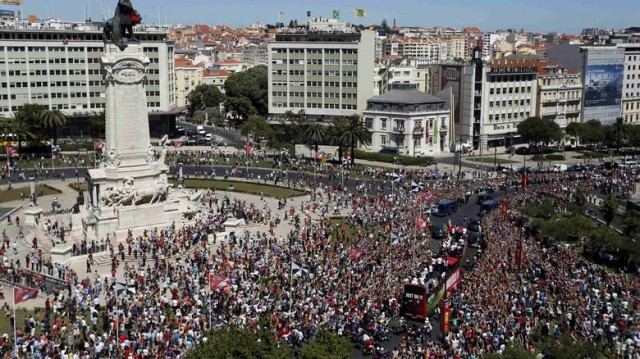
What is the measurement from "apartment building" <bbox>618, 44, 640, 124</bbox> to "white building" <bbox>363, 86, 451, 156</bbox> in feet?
139

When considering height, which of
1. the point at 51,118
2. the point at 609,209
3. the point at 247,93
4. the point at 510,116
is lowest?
the point at 609,209

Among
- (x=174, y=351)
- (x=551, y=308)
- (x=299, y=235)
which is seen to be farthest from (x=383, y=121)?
(x=174, y=351)

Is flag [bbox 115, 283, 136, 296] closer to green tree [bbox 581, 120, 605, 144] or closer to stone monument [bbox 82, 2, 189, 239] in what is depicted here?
stone monument [bbox 82, 2, 189, 239]

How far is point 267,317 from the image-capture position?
36.3 metres

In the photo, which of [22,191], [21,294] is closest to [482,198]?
[22,191]

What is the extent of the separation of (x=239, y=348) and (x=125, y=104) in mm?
35371

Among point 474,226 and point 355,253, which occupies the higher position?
point 355,253

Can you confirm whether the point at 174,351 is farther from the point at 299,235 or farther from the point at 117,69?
the point at 117,69

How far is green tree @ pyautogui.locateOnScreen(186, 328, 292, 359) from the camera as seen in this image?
28375mm

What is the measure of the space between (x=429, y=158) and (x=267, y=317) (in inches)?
2619

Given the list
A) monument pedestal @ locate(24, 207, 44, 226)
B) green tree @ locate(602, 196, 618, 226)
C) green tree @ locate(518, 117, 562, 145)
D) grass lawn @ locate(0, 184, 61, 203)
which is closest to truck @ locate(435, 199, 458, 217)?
green tree @ locate(602, 196, 618, 226)

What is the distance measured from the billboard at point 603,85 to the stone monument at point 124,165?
89299mm

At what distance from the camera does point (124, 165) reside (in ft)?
196

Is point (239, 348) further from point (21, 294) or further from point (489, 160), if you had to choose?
point (489, 160)
